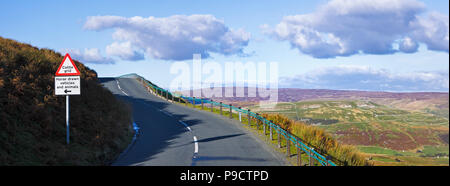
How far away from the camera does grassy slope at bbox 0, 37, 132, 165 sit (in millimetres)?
10180

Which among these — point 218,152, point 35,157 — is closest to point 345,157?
point 218,152

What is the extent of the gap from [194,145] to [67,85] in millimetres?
5799

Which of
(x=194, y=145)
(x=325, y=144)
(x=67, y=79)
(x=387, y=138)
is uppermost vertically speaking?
(x=67, y=79)

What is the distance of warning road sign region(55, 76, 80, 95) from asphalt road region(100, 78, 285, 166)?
9.44ft

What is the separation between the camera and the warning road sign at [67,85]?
39.4ft

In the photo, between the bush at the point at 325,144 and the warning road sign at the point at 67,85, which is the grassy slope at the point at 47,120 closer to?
the warning road sign at the point at 67,85

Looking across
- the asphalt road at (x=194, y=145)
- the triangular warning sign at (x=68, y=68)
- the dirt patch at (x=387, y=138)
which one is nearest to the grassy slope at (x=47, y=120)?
the asphalt road at (x=194, y=145)

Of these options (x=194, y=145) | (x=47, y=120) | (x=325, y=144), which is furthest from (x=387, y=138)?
(x=47, y=120)

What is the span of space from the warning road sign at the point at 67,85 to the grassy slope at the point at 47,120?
3.71 ft

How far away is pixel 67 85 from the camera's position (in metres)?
12.1

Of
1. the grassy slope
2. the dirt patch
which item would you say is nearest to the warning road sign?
the grassy slope

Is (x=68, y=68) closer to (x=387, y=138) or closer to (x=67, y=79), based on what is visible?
(x=67, y=79)

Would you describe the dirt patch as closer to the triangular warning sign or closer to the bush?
the bush
